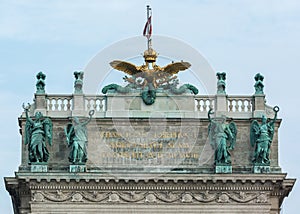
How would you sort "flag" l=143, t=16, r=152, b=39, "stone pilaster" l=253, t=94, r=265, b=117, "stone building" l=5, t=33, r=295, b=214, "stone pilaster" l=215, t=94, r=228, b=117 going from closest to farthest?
"stone building" l=5, t=33, r=295, b=214
"stone pilaster" l=215, t=94, r=228, b=117
"stone pilaster" l=253, t=94, r=265, b=117
"flag" l=143, t=16, r=152, b=39

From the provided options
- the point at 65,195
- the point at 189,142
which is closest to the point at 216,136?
the point at 189,142

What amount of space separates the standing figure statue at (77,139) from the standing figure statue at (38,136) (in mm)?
823

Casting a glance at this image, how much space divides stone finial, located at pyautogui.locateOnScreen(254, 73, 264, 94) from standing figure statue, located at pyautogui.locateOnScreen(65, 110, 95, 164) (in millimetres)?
6804

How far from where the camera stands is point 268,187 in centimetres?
8462

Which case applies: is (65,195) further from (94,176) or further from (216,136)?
(216,136)

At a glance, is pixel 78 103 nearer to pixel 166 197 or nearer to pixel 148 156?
pixel 148 156

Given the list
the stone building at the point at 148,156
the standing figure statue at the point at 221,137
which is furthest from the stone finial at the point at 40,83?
the standing figure statue at the point at 221,137

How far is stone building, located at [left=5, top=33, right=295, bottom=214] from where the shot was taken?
84375 millimetres

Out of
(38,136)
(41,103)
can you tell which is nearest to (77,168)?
(38,136)

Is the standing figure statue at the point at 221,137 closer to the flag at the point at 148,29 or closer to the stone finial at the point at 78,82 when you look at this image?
the flag at the point at 148,29

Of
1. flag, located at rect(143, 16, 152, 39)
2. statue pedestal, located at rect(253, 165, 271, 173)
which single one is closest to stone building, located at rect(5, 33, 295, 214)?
statue pedestal, located at rect(253, 165, 271, 173)

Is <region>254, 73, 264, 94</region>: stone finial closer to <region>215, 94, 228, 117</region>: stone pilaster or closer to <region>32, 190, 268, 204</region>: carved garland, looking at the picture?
<region>215, 94, 228, 117</region>: stone pilaster

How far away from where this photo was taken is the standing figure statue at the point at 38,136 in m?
84.9

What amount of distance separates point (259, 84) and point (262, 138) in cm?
253
